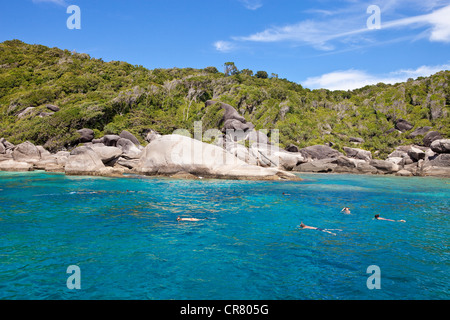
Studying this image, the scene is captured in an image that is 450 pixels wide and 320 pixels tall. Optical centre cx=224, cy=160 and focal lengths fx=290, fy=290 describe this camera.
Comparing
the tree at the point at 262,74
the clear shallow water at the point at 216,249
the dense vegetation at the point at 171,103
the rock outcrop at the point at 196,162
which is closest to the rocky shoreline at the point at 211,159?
the rock outcrop at the point at 196,162

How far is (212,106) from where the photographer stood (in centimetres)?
6419

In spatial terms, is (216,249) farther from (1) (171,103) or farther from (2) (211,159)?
(1) (171,103)

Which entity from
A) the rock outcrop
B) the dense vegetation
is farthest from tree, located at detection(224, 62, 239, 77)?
the rock outcrop

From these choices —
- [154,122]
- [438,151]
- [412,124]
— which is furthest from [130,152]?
[412,124]

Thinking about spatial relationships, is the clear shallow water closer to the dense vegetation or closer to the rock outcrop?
the rock outcrop

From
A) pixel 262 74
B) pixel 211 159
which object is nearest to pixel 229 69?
pixel 262 74

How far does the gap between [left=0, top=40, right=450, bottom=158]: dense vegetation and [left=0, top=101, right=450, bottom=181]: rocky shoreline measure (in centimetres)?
697

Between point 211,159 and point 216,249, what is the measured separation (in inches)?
769

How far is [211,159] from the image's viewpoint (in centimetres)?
2839

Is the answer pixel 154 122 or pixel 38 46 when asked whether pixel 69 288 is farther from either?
pixel 38 46

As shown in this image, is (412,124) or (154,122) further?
(412,124)

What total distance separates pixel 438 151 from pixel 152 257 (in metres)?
43.9

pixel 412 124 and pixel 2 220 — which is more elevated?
pixel 412 124

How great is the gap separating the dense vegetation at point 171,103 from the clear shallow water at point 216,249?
40.5 meters
